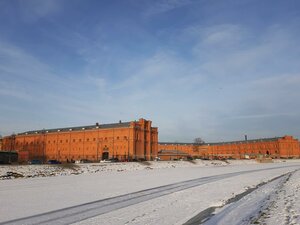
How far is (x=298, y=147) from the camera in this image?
180625mm

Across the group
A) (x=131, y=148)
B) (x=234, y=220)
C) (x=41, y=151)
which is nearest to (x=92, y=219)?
(x=234, y=220)

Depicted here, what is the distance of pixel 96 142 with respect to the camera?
392 ft

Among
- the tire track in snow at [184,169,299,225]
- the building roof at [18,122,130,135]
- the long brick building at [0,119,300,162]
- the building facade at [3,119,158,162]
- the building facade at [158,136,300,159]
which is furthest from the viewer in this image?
the building facade at [158,136,300,159]

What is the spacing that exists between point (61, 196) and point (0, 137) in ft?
508

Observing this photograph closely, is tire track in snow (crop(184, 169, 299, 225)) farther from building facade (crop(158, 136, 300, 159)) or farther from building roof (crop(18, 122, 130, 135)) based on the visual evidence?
building facade (crop(158, 136, 300, 159))

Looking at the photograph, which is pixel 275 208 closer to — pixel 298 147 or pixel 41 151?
pixel 41 151

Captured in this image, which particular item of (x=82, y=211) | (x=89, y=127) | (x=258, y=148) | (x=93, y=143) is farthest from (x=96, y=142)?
(x=82, y=211)

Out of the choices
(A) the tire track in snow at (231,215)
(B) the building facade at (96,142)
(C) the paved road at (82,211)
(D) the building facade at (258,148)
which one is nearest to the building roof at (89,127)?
(B) the building facade at (96,142)

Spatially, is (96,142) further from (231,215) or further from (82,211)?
(231,215)

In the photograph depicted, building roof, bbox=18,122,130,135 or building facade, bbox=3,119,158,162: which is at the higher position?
building roof, bbox=18,122,130,135

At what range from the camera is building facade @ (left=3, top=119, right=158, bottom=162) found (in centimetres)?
11162

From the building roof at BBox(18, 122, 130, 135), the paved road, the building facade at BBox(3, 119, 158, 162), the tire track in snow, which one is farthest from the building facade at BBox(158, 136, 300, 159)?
the tire track in snow

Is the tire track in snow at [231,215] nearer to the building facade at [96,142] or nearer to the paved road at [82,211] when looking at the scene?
the paved road at [82,211]

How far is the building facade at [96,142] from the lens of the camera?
111625 millimetres
